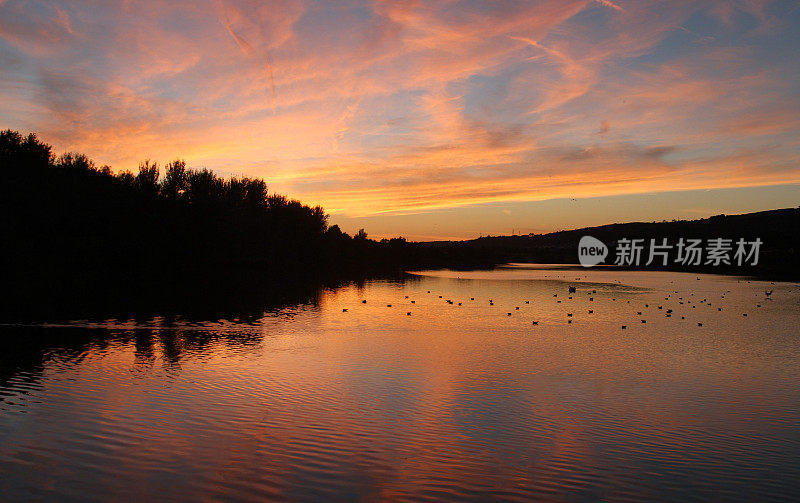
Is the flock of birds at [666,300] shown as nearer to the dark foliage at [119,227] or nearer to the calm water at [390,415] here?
the calm water at [390,415]

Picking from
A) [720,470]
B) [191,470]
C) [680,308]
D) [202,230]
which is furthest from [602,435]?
[202,230]

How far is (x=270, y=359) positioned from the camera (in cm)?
2303

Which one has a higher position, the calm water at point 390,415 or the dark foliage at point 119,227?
the dark foliage at point 119,227

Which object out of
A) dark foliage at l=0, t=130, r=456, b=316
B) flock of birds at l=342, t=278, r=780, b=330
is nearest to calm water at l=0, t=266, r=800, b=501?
flock of birds at l=342, t=278, r=780, b=330

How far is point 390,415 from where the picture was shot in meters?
15.5

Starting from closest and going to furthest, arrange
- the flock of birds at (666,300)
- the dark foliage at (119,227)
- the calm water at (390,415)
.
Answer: the calm water at (390,415), the flock of birds at (666,300), the dark foliage at (119,227)

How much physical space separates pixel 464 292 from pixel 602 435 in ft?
165

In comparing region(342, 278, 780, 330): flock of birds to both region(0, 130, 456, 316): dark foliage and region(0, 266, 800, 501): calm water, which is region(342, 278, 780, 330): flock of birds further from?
region(0, 130, 456, 316): dark foliage

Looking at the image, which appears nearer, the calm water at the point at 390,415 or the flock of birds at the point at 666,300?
the calm water at the point at 390,415

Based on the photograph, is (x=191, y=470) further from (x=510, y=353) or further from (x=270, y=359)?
(x=510, y=353)

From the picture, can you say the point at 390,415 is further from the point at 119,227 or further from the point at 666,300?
the point at 119,227

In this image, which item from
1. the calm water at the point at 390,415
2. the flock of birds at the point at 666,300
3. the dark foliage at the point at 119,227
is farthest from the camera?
the dark foliage at the point at 119,227

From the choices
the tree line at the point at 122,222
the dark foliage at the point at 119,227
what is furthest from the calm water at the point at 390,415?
the tree line at the point at 122,222

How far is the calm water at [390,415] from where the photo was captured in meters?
10.8
